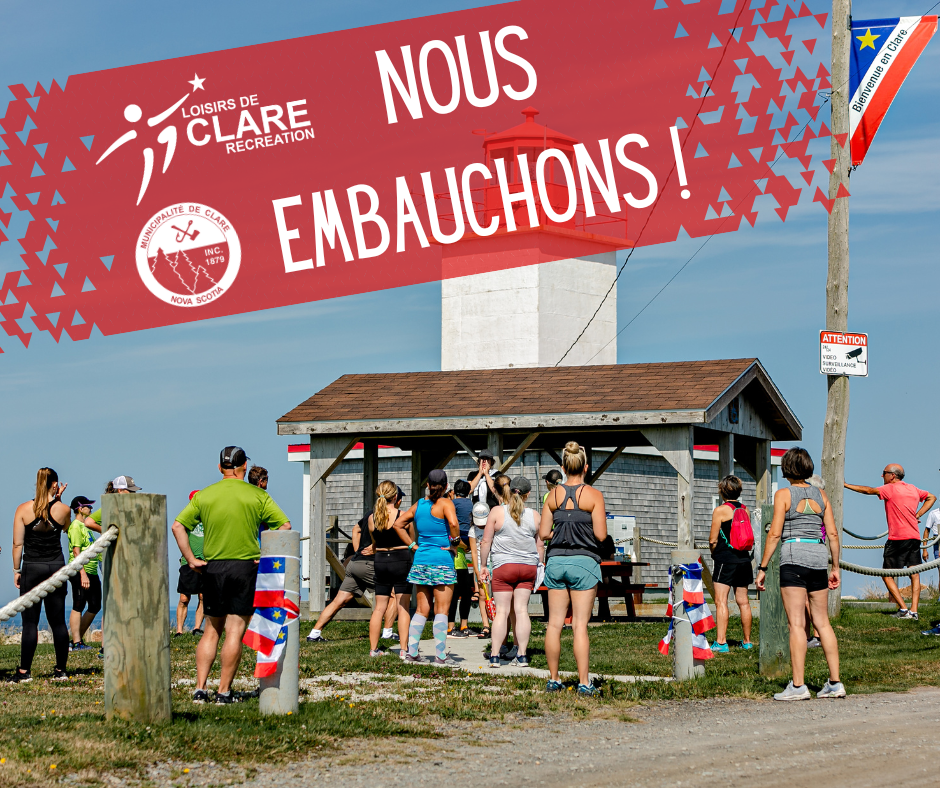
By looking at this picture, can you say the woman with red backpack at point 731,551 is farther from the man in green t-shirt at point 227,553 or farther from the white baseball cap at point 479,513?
the man in green t-shirt at point 227,553

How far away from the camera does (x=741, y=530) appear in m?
12.6

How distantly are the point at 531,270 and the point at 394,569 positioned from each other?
20949 millimetres

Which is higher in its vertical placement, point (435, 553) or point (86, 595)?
point (435, 553)

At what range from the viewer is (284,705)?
816cm

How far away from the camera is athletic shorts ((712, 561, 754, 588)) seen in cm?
1279

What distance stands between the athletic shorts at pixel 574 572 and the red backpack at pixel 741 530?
3400 mm

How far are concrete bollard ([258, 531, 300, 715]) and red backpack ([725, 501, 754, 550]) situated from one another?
218 inches

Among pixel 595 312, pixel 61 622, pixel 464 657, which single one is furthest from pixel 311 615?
pixel 595 312

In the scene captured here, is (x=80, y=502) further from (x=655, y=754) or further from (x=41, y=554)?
(x=655, y=754)

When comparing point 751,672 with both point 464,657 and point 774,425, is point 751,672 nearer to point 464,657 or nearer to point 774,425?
point 464,657

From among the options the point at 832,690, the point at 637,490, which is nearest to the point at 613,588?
the point at 832,690

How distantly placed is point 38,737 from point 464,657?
6.04 meters

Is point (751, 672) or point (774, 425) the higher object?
point (774, 425)

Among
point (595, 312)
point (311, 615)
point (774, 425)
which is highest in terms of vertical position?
point (595, 312)
